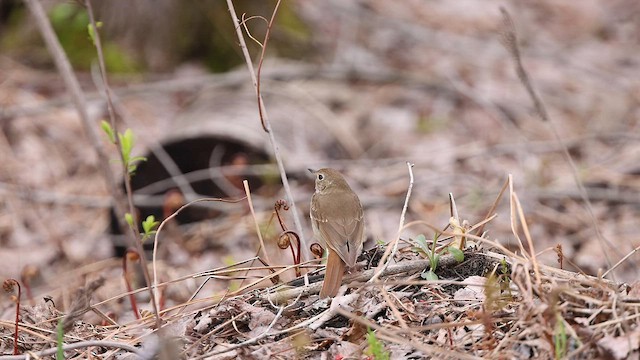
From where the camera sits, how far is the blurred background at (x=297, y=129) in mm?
6484

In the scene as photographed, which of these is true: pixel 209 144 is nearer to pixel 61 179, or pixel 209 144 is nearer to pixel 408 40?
pixel 61 179

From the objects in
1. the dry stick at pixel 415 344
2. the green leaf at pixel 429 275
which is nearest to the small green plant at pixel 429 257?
the green leaf at pixel 429 275

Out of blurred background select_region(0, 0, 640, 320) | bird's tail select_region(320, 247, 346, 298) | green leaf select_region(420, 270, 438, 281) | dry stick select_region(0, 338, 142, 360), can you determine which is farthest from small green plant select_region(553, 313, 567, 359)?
blurred background select_region(0, 0, 640, 320)

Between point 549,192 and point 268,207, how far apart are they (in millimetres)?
2253

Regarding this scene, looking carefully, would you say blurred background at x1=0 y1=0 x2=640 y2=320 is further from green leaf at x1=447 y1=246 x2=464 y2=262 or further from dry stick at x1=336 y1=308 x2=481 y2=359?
dry stick at x1=336 y1=308 x2=481 y2=359

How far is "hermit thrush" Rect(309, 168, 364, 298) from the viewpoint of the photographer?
3168 millimetres

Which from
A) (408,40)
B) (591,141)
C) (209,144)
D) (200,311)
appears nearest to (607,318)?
(200,311)

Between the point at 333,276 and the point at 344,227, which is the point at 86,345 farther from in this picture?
the point at 344,227

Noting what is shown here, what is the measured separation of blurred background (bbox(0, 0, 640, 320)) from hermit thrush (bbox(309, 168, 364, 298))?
1218mm

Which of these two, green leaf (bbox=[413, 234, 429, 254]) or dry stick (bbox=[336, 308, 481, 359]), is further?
green leaf (bbox=[413, 234, 429, 254])

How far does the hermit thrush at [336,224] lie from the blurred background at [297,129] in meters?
1.22

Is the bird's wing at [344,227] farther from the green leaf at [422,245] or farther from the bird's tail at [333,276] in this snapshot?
the green leaf at [422,245]

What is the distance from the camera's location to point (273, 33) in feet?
28.5

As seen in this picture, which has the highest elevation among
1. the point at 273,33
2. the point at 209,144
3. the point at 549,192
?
the point at 273,33
